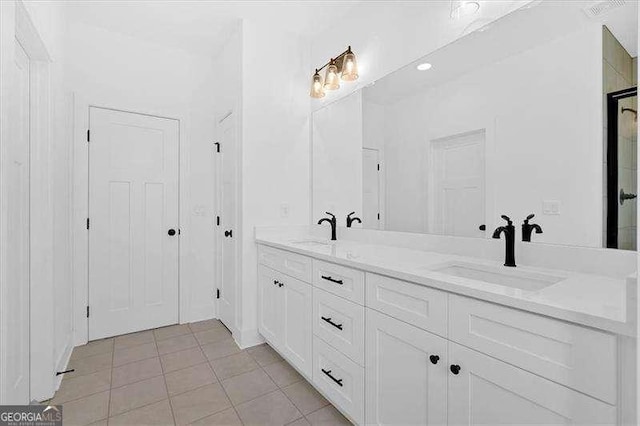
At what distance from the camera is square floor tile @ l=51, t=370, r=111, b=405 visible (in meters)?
1.91

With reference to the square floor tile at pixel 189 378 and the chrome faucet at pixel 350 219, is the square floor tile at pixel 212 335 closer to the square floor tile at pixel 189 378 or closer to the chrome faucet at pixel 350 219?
the square floor tile at pixel 189 378

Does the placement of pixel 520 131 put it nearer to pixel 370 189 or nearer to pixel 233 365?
pixel 370 189

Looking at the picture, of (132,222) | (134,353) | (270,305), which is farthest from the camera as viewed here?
(132,222)

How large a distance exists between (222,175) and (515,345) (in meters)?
2.75

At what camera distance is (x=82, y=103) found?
2.68m

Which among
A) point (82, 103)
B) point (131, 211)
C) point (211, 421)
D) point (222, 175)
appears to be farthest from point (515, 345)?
point (82, 103)

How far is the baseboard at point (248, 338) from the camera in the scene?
2.54 metres

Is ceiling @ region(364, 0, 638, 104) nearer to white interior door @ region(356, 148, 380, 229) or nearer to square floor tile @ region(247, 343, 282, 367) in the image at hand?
white interior door @ region(356, 148, 380, 229)

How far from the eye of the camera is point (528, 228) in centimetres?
141

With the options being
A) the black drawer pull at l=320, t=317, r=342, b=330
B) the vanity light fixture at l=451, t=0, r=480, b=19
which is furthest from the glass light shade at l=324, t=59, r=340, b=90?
the black drawer pull at l=320, t=317, r=342, b=330

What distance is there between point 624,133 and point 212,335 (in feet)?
9.87

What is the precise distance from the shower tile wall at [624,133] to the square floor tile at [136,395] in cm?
244

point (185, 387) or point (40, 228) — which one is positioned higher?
point (40, 228)

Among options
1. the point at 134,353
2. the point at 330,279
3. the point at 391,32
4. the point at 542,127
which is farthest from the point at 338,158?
the point at 134,353
